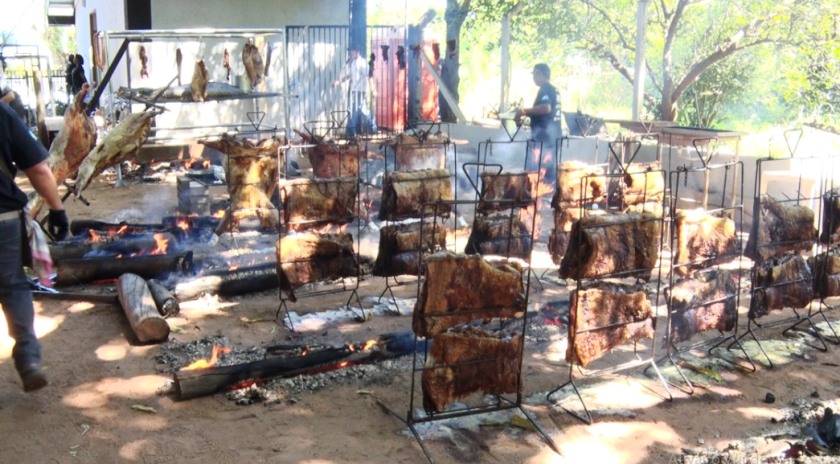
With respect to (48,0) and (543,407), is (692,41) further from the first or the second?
(48,0)

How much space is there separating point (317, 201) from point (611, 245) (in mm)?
3045

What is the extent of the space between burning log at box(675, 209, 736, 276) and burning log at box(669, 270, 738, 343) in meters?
0.15

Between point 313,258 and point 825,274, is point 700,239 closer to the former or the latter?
point 825,274

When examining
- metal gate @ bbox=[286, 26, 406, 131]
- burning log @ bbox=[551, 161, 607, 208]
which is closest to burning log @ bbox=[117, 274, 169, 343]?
burning log @ bbox=[551, 161, 607, 208]

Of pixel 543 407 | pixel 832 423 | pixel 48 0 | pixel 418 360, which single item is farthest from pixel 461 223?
pixel 48 0

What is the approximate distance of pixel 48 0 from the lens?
94.2 ft

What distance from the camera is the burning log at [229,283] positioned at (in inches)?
316

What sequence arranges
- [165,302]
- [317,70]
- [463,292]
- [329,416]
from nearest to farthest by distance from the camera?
1. [463,292]
2. [329,416]
3. [165,302]
4. [317,70]

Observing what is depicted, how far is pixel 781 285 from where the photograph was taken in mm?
6809

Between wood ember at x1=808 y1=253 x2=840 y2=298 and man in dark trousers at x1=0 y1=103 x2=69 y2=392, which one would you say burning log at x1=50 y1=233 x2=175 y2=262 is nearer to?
man in dark trousers at x1=0 y1=103 x2=69 y2=392

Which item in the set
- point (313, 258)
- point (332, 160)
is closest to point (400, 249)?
point (313, 258)

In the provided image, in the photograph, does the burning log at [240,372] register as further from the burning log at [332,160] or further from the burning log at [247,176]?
the burning log at [332,160]

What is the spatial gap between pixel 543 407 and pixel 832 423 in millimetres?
2003

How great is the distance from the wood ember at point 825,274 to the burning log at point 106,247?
7471 mm
